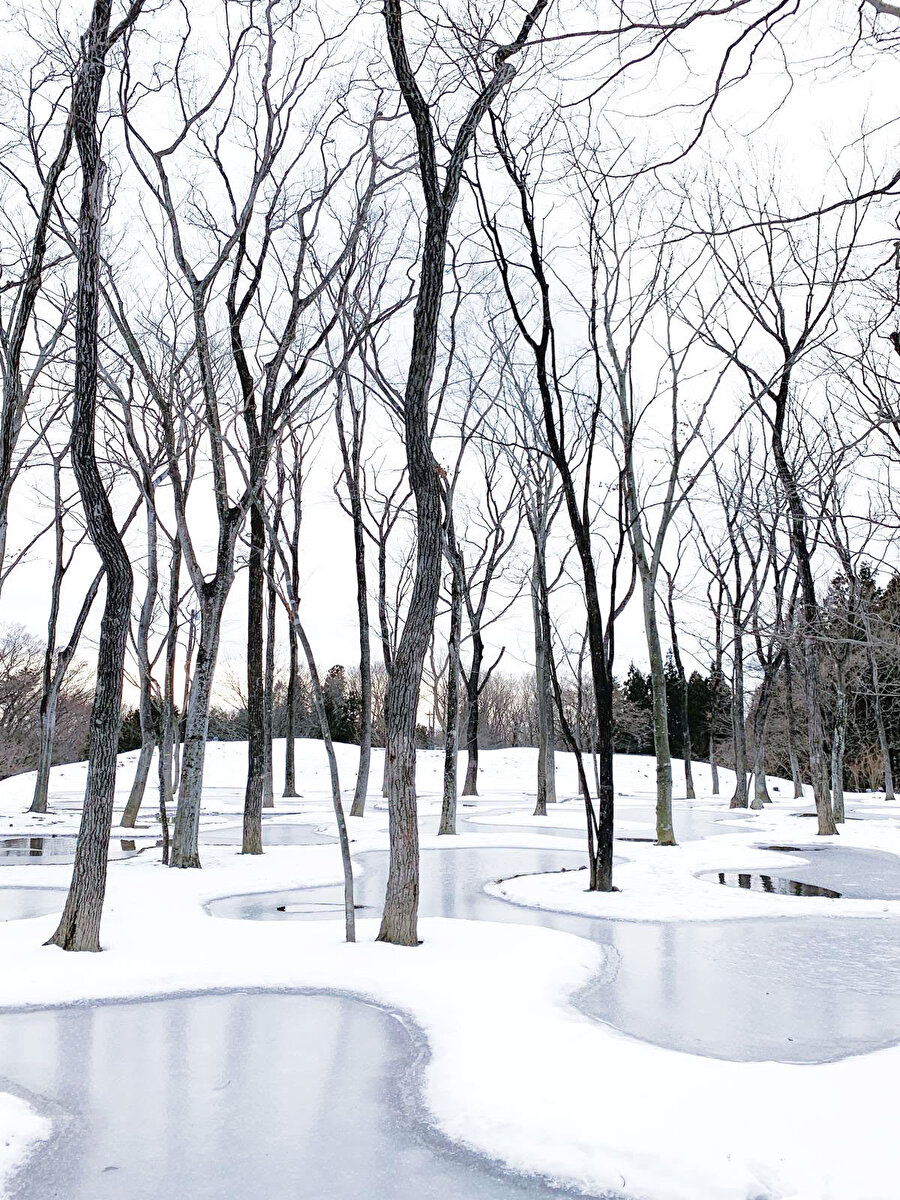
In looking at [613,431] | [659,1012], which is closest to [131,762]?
[613,431]

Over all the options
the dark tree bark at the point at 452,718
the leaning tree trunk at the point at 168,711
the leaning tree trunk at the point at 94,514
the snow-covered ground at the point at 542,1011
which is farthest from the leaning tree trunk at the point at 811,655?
the leaning tree trunk at the point at 94,514

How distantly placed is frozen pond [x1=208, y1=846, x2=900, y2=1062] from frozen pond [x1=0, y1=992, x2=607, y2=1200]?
160cm

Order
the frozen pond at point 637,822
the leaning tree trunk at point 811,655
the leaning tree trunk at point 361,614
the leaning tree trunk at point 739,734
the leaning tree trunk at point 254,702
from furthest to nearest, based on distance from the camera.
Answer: the leaning tree trunk at point 739,734 → the leaning tree trunk at point 361,614 → the frozen pond at point 637,822 → the leaning tree trunk at point 811,655 → the leaning tree trunk at point 254,702

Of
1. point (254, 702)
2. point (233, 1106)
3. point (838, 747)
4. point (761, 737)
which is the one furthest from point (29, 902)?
point (761, 737)

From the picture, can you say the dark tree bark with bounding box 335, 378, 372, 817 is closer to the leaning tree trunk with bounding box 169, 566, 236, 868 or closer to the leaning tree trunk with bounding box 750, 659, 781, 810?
the leaning tree trunk with bounding box 169, 566, 236, 868

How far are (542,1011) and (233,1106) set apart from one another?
2.07 m

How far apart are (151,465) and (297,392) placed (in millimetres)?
2754

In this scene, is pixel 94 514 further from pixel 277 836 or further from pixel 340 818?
pixel 277 836

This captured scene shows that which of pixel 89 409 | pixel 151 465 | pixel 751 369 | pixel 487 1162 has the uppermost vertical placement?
pixel 751 369

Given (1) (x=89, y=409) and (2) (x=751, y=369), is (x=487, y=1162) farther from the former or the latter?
(2) (x=751, y=369)

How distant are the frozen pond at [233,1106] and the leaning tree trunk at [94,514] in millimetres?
1572

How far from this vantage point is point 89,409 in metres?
7.15

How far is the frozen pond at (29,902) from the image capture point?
8391mm

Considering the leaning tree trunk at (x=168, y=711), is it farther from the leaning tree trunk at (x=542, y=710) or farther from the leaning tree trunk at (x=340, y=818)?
the leaning tree trunk at (x=542, y=710)
